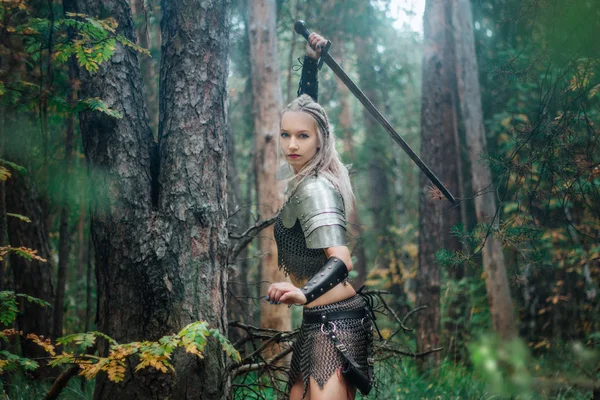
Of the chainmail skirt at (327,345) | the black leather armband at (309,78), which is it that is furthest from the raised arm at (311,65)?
the chainmail skirt at (327,345)

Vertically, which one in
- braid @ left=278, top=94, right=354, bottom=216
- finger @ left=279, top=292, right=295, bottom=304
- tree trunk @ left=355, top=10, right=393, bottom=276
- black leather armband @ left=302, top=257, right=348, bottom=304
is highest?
tree trunk @ left=355, top=10, right=393, bottom=276

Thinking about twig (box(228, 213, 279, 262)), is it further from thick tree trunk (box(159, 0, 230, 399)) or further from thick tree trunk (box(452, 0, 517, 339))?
thick tree trunk (box(452, 0, 517, 339))

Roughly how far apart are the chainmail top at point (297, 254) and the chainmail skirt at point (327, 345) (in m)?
0.21

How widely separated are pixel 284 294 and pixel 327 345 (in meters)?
0.56

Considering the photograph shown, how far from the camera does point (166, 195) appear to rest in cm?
324

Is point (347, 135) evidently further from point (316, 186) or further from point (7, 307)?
point (7, 307)

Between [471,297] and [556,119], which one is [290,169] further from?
[471,297]

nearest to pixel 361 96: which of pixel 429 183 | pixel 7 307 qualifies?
pixel 7 307

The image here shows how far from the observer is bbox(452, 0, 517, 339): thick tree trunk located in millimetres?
7883

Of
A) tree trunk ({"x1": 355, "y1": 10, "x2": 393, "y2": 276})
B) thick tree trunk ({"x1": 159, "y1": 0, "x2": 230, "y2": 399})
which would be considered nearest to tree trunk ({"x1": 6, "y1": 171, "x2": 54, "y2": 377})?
thick tree trunk ({"x1": 159, "y1": 0, "x2": 230, "y2": 399})

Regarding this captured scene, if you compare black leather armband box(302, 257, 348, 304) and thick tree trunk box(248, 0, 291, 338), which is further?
thick tree trunk box(248, 0, 291, 338)

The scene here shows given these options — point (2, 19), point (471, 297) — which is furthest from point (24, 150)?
point (471, 297)

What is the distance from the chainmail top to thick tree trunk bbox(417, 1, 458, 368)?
13.8 ft

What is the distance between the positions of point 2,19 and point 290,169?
202 centimetres
